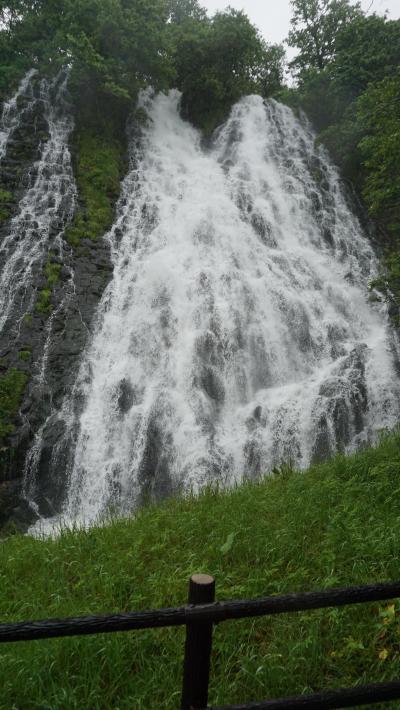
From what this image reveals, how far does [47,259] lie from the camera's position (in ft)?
43.2

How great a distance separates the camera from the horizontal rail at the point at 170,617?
2.03 metres

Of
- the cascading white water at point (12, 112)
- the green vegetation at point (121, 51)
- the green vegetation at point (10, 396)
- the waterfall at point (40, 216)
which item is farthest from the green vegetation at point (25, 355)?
the green vegetation at point (121, 51)

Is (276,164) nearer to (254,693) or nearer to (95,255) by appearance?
(95,255)

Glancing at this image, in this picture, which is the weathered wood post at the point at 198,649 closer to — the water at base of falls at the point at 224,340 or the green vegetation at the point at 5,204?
the water at base of falls at the point at 224,340

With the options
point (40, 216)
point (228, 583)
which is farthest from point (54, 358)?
point (228, 583)

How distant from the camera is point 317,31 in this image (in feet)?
89.9

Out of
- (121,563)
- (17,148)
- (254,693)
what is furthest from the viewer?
(17,148)

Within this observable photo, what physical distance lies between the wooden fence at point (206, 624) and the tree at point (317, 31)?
30.7 meters

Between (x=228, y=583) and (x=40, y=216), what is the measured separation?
1313 centimetres

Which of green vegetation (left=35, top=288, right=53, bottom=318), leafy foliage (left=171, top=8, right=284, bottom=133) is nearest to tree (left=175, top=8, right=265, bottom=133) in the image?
leafy foliage (left=171, top=8, right=284, bottom=133)

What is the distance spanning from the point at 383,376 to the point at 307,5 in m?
27.0

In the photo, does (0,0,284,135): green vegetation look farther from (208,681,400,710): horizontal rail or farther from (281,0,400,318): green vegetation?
(208,681,400,710): horizontal rail

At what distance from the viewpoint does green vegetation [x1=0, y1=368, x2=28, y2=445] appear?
31.7 feet

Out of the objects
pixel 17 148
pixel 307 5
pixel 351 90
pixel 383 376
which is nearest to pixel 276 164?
pixel 351 90
